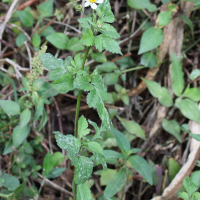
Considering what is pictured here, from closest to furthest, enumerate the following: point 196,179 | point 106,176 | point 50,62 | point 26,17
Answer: point 50,62 → point 196,179 → point 106,176 → point 26,17

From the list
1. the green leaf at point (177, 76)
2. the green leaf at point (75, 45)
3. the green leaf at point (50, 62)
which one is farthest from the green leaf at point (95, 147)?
the green leaf at point (177, 76)

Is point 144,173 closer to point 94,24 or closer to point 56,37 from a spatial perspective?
point 94,24

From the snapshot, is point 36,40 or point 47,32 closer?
point 36,40

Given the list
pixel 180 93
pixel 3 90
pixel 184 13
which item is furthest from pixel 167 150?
pixel 3 90

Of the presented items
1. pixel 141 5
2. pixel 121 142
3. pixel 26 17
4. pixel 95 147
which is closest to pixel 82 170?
pixel 95 147

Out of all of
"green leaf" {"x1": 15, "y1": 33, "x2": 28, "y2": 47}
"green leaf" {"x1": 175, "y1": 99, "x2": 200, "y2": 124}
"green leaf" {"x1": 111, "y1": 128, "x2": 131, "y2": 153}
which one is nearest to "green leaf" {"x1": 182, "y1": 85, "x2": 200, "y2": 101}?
"green leaf" {"x1": 175, "y1": 99, "x2": 200, "y2": 124}

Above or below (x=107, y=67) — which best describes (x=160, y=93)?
below

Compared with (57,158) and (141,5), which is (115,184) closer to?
(57,158)
